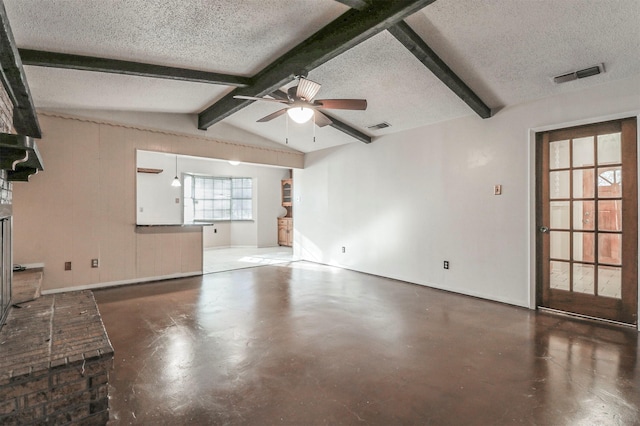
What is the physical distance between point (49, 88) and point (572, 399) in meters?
5.53

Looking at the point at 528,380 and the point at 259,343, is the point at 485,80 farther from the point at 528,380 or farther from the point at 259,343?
the point at 259,343

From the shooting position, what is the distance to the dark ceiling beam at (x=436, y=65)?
287 centimetres

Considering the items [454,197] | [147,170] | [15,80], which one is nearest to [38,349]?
[15,80]

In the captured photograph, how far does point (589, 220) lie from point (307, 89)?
338 cm

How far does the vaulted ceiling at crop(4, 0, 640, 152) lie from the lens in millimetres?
2488

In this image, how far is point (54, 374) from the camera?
1645 mm

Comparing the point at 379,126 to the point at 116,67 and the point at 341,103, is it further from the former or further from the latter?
the point at 116,67

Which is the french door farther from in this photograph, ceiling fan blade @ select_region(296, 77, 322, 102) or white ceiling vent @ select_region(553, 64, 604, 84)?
ceiling fan blade @ select_region(296, 77, 322, 102)

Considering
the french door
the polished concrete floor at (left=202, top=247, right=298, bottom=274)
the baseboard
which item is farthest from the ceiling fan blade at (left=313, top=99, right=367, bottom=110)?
the polished concrete floor at (left=202, top=247, right=298, bottom=274)

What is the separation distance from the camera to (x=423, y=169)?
4992mm

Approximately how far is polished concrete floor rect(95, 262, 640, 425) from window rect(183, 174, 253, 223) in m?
5.56

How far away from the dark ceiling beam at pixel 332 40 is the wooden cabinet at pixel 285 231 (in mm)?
6219

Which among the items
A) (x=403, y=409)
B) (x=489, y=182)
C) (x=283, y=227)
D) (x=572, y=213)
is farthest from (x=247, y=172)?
(x=403, y=409)

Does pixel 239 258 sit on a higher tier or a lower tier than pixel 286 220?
lower
